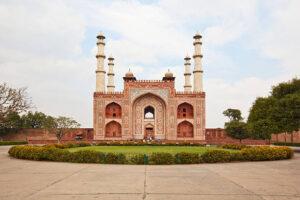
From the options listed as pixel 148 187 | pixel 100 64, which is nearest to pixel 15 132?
pixel 100 64

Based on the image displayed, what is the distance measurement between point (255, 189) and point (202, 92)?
26543 millimetres

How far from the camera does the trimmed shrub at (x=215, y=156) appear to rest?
11.5m

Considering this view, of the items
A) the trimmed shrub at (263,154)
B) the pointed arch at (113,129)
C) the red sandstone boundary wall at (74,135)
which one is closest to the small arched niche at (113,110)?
the pointed arch at (113,129)

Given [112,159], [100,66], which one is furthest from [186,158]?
[100,66]

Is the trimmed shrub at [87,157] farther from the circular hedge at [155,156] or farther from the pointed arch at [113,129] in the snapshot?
the pointed arch at [113,129]

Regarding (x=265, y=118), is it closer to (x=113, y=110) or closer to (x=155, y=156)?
(x=155, y=156)

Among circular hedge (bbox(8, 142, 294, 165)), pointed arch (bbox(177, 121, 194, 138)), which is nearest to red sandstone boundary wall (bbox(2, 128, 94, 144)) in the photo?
pointed arch (bbox(177, 121, 194, 138))

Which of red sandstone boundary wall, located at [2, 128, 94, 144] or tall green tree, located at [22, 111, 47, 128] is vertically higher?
tall green tree, located at [22, 111, 47, 128]

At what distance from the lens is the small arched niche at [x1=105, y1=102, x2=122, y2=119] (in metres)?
32.7

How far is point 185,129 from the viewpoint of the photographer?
1294 inches

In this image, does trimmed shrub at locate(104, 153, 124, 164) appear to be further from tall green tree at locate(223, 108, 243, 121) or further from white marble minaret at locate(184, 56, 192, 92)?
tall green tree at locate(223, 108, 243, 121)

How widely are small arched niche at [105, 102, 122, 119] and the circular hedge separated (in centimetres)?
1981

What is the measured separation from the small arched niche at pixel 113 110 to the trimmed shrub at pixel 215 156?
2202 cm

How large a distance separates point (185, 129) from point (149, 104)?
556 cm
